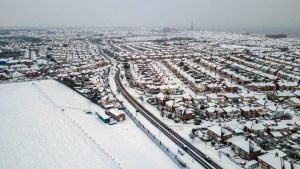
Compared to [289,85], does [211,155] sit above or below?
below

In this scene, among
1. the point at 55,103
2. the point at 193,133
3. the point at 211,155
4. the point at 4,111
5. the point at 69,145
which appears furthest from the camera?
the point at 55,103

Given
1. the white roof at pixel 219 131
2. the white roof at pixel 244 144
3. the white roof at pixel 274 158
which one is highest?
the white roof at pixel 219 131

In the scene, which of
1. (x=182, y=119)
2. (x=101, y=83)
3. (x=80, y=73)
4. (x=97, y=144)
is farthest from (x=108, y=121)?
(x=80, y=73)

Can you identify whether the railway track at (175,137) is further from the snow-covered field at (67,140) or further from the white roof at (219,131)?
the white roof at (219,131)

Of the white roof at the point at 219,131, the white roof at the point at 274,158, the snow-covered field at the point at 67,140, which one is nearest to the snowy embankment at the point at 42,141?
the snow-covered field at the point at 67,140

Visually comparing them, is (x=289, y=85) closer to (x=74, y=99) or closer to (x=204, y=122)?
(x=204, y=122)

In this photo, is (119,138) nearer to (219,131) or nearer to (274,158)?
(219,131)

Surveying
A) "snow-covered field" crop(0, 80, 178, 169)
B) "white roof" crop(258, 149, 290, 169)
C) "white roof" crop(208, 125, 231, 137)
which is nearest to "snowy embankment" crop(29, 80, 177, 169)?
"snow-covered field" crop(0, 80, 178, 169)

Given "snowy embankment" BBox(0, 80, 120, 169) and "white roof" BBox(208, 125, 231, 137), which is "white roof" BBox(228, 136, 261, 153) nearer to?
"white roof" BBox(208, 125, 231, 137)
